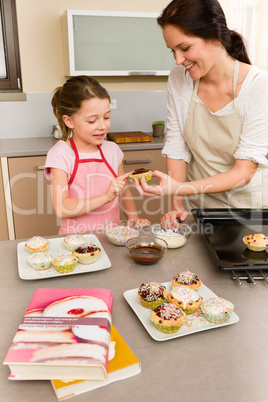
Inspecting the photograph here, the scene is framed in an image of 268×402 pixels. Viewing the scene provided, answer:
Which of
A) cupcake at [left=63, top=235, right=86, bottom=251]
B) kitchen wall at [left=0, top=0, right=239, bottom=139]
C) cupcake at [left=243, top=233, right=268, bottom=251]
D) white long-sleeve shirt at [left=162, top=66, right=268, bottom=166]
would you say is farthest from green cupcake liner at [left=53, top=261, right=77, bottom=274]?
kitchen wall at [left=0, top=0, right=239, bottom=139]

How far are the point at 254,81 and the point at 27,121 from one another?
2066 mm

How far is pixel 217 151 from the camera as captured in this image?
1606mm

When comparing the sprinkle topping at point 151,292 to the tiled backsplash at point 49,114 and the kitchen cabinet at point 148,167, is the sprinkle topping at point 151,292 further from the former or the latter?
the tiled backsplash at point 49,114

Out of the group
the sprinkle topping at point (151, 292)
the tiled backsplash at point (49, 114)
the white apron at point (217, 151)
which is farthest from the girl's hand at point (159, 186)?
the tiled backsplash at point (49, 114)

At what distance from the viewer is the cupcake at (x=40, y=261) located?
1.04 metres

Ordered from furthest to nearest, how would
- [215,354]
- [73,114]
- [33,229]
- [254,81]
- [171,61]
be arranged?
1. [171,61]
2. [33,229]
3. [73,114]
4. [254,81]
5. [215,354]

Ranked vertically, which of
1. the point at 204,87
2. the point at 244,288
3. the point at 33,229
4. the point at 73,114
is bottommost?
the point at 33,229

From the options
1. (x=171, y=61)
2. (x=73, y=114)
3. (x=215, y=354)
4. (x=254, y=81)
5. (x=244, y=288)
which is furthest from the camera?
(x=171, y=61)

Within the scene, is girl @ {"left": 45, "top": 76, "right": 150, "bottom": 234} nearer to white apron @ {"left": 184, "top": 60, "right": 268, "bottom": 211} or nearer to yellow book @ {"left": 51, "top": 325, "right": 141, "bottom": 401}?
white apron @ {"left": 184, "top": 60, "right": 268, "bottom": 211}

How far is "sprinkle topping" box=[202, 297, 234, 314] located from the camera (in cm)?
82

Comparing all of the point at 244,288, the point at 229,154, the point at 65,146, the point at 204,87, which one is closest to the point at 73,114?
the point at 65,146

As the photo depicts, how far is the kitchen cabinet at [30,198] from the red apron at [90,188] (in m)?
1.02

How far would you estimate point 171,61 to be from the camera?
9.76ft

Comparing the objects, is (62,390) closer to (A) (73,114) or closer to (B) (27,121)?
(A) (73,114)
